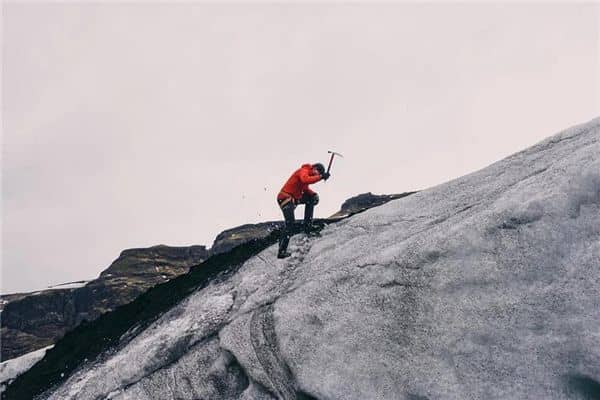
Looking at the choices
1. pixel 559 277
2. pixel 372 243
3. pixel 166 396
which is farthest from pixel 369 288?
pixel 166 396

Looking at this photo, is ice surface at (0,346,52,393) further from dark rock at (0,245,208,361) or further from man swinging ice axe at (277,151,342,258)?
dark rock at (0,245,208,361)

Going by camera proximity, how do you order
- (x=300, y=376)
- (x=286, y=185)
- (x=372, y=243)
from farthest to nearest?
1. (x=286, y=185)
2. (x=372, y=243)
3. (x=300, y=376)

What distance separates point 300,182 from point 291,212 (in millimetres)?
1279

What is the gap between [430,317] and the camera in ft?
43.8

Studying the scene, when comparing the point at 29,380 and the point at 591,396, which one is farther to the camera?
the point at 29,380

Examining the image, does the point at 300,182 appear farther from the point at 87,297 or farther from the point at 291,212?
the point at 87,297

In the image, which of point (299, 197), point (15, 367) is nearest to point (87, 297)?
point (15, 367)

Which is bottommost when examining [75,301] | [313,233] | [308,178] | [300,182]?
[313,233]

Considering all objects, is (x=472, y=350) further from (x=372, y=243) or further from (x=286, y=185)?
(x=286, y=185)

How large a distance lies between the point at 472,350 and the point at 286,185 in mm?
9884

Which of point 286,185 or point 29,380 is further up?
point 286,185

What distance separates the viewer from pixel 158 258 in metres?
130

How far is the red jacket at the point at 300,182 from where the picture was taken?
62.0 ft

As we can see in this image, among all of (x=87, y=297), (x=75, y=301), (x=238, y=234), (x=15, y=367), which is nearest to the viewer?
(x=15, y=367)
